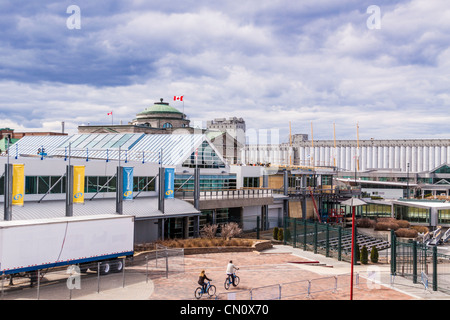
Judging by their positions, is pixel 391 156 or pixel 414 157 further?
pixel 391 156

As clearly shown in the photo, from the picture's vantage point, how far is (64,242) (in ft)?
82.1

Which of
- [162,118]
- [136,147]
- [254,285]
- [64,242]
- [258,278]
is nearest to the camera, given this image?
[64,242]

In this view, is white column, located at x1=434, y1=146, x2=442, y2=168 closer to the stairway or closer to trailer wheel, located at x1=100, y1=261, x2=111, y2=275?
the stairway

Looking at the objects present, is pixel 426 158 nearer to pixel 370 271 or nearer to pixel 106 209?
pixel 370 271

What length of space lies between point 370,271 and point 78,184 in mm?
22310

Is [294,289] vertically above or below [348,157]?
below

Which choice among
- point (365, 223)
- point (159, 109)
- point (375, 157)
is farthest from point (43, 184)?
point (375, 157)

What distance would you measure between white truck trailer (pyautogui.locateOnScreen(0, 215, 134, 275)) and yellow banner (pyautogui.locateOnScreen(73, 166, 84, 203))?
7.52 metres

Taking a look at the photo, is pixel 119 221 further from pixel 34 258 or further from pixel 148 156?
pixel 148 156

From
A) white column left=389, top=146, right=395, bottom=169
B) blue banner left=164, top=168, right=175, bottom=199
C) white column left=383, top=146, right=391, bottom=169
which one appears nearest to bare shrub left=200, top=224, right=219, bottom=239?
blue banner left=164, top=168, right=175, bottom=199

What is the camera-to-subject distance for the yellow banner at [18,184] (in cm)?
3166

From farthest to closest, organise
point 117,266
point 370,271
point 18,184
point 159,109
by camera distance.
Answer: point 159,109, point 18,184, point 370,271, point 117,266

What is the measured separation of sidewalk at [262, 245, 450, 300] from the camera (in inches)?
982
